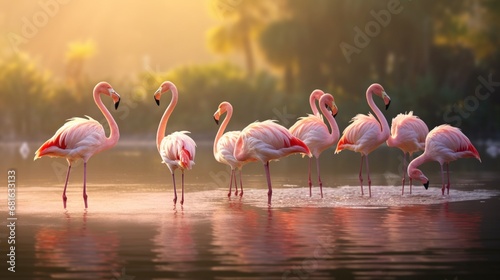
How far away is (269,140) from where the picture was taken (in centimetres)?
1207

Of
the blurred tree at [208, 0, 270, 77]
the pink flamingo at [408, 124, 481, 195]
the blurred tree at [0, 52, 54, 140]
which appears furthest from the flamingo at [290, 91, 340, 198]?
the blurred tree at [208, 0, 270, 77]

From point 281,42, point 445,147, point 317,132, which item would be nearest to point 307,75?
point 281,42

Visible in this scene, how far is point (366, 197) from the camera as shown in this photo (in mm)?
12523

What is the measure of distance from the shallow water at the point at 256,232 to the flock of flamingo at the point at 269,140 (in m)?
0.50

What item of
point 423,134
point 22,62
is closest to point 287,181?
point 423,134

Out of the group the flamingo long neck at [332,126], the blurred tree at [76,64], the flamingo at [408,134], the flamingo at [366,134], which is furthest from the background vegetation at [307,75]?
the flamingo at [366,134]

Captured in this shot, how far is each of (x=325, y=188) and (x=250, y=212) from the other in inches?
127

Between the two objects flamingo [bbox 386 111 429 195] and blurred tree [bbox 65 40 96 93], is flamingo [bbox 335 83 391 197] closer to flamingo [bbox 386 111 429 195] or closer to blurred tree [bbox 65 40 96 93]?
flamingo [bbox 386 111 429 195]

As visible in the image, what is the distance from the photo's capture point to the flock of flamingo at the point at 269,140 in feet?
38.4

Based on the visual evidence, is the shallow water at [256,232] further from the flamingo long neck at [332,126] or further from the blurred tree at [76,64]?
the blurred tree at [76,64]

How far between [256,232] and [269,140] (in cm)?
295

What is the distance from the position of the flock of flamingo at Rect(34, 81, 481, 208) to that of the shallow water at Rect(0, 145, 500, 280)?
0.50 m

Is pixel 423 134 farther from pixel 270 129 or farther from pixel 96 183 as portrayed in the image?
pixel 96 183

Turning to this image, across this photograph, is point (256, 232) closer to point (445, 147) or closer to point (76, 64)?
point (445, 147)
